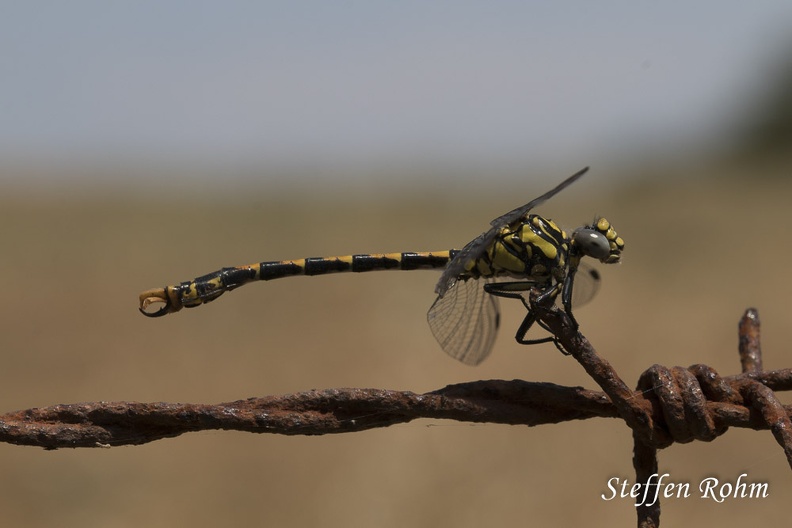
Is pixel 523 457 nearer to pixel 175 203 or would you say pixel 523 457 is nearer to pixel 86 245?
pixel 86 245

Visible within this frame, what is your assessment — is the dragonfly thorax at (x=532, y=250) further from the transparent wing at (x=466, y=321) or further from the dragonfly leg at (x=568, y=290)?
the transparent wing at (x=466, y=321)

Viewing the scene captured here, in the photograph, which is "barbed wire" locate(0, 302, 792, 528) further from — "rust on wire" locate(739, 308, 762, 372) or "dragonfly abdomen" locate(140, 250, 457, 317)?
"dragonfly abdomen" locate(140, 250, 457, 317)

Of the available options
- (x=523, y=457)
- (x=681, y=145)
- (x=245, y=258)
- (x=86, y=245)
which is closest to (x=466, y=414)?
(x=523, y=457)

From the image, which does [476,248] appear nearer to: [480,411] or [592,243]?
[592,243]

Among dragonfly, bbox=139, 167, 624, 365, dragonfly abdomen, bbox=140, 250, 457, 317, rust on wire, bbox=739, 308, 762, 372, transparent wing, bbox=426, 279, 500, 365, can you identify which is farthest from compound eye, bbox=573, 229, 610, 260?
rust on wire, bbox=739, 308, 762, 372

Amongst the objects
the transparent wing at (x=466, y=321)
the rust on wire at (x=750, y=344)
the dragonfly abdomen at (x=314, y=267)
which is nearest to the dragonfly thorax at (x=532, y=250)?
the transparent wing at (x=466, y=321)

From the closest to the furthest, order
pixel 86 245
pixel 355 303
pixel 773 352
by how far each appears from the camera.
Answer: pixel 773 352 < pixel 355 303 < pixel 86 245
